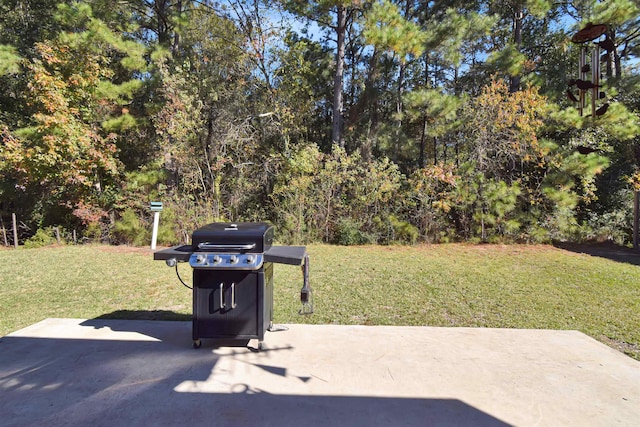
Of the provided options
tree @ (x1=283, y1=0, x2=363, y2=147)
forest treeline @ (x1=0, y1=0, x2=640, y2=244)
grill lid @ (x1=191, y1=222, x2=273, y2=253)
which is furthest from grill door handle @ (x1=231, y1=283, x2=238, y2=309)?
tree @ (x1=283, y1=0, x2=363, y2=147)

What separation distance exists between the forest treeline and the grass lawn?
2.14 m

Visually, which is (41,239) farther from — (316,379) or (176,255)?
(316,379)

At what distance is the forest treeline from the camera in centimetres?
1029

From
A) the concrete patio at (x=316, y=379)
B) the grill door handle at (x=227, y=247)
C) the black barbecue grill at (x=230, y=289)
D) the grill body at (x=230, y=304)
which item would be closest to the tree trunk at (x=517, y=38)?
the concrete patio at (x=316, y=379)

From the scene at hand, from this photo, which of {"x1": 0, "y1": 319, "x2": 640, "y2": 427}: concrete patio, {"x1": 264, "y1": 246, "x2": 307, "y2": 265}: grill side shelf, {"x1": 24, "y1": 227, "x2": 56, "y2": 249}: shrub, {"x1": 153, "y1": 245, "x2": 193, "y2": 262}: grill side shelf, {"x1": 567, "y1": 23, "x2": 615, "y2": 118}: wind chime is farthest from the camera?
{"x1": 24, "y1": 227, "x2": 56, "y2": 249}: shrub

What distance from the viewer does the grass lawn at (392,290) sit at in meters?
4.41

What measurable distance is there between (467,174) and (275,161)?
18.9ft

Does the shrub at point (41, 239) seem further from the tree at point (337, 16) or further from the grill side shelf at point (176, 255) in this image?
the grill side shelf at point (176, 255)

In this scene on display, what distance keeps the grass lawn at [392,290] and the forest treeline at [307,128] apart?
2144 millimetres

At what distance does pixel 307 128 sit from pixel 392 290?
862 centimetres

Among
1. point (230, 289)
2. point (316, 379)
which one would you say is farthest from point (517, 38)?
point (316, 379)

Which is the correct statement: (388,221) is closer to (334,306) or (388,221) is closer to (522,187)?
(522,187)

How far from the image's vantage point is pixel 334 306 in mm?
4902

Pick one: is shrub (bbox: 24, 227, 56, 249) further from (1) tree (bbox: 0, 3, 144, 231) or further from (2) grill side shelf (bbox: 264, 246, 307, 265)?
(2) grill side shelf (bbox: 264, 246, 307, 265)
